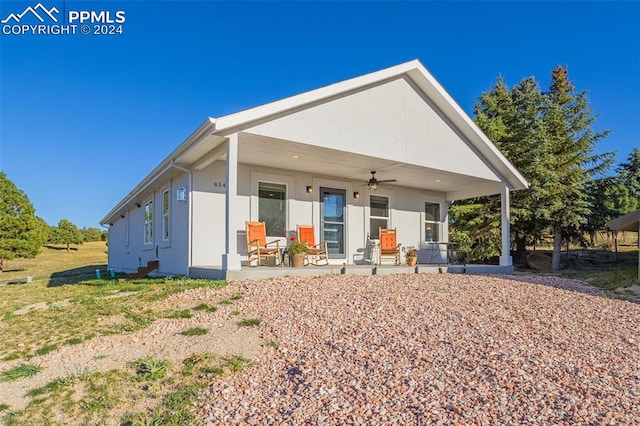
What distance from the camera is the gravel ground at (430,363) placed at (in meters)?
2.49

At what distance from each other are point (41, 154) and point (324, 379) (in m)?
15.4

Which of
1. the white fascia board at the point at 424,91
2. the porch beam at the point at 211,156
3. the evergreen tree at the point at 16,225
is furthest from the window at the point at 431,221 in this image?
the evergreen tree at the point at 16,225

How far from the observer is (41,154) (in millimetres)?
14109

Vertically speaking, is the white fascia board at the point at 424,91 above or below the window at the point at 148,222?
above

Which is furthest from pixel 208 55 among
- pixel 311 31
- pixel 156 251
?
pixel 156 251

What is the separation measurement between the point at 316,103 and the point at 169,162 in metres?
3.33

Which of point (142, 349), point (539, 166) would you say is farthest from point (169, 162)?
point (539, 166)

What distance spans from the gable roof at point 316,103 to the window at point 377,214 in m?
2.72

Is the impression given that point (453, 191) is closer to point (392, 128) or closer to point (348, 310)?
point (392, 128)

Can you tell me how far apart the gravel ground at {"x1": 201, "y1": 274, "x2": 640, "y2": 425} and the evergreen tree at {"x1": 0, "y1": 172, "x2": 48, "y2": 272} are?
19.0 meters

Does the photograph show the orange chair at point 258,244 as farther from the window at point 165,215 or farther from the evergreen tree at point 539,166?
the evergreen tree at point 539,166

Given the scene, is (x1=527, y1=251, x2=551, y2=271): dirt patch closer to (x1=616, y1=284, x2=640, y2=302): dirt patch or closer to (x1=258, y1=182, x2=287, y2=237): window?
(x1=616, y1=284, x2=640, y2=302): dirt patch

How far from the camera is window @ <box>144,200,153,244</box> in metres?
11.0

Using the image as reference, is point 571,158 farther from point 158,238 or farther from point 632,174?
point 158,238
